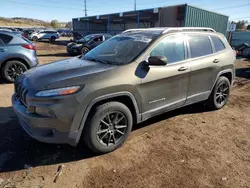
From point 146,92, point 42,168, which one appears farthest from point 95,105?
point 42,168

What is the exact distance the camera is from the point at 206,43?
445 centimetres

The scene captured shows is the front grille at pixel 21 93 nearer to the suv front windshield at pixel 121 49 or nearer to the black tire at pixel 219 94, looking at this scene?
the suv front windshield at pixel 121 49

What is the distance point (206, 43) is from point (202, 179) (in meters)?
2.82

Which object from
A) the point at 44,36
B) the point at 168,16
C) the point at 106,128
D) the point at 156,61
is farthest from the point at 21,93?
the point at 44,36

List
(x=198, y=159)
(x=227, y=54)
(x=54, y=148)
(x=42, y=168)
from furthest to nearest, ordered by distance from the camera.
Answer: (x=227, y=54), (x=54, y=148), (x=198, y=159), (x=42, y=168)

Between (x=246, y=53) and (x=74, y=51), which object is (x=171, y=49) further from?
(x=246, y=53)

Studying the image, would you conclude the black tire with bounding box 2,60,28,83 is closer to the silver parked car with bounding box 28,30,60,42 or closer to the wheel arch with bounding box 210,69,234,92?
the wheel arch with bounding box 210,69,234,92

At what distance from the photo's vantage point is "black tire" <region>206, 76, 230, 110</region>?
15.4 feet

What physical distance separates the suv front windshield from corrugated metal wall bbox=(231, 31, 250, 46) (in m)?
24.7

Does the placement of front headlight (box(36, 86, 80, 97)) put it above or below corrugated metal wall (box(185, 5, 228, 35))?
below

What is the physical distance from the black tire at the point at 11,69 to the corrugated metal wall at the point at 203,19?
54.5ft

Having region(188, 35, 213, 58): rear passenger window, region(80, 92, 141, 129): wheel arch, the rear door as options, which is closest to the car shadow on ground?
region(80, 92, 141, 129): wheel arch

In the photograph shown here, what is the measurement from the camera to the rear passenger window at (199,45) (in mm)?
4094

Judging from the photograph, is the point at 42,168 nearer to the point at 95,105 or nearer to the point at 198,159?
the point at 95,105
